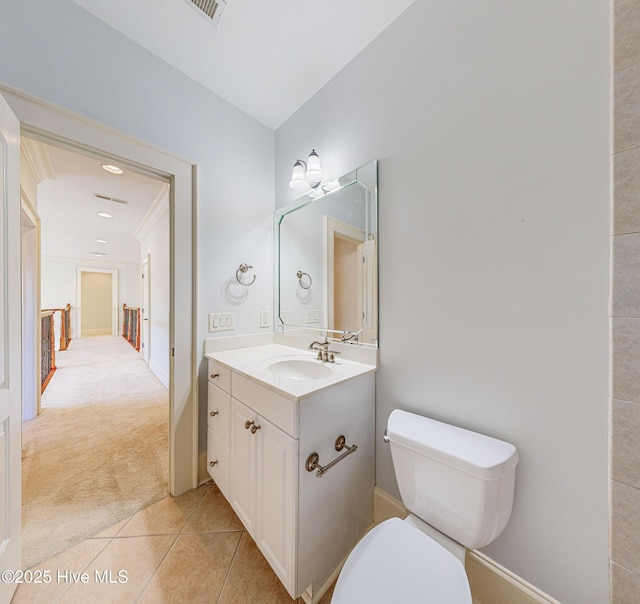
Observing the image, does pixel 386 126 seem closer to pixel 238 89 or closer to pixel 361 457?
pixel 238 89

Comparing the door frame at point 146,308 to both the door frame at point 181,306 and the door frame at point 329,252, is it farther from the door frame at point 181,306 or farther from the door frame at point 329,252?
the door frame at point 329,252

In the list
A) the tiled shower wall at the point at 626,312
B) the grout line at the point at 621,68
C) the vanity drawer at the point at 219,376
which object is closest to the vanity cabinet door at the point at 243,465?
the vanity drawer at the point at 219,376

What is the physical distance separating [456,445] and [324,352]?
31.1 inches

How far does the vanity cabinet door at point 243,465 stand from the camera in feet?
3.81

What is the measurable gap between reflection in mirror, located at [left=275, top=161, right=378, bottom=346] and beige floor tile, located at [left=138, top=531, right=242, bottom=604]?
118 centimetres

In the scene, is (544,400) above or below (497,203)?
below

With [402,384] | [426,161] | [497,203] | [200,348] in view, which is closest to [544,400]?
[402,384]

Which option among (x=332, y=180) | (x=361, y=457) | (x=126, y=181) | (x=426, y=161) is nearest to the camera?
(x=426, y=161)

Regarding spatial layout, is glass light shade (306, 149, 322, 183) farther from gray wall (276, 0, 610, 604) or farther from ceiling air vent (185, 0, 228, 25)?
ceiling air vent (185, 0, 228, 25)

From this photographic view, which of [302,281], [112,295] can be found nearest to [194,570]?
[302,281]

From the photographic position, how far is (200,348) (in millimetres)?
1621

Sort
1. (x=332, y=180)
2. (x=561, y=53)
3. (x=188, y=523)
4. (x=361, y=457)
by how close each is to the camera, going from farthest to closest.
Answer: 1. (x=332, y=180)
2. (x=188, y=523)
3. (x=361, y=457)
4. (x=561, y=53)

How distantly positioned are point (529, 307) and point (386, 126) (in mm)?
1079

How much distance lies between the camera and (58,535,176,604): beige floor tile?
1.03 meters
